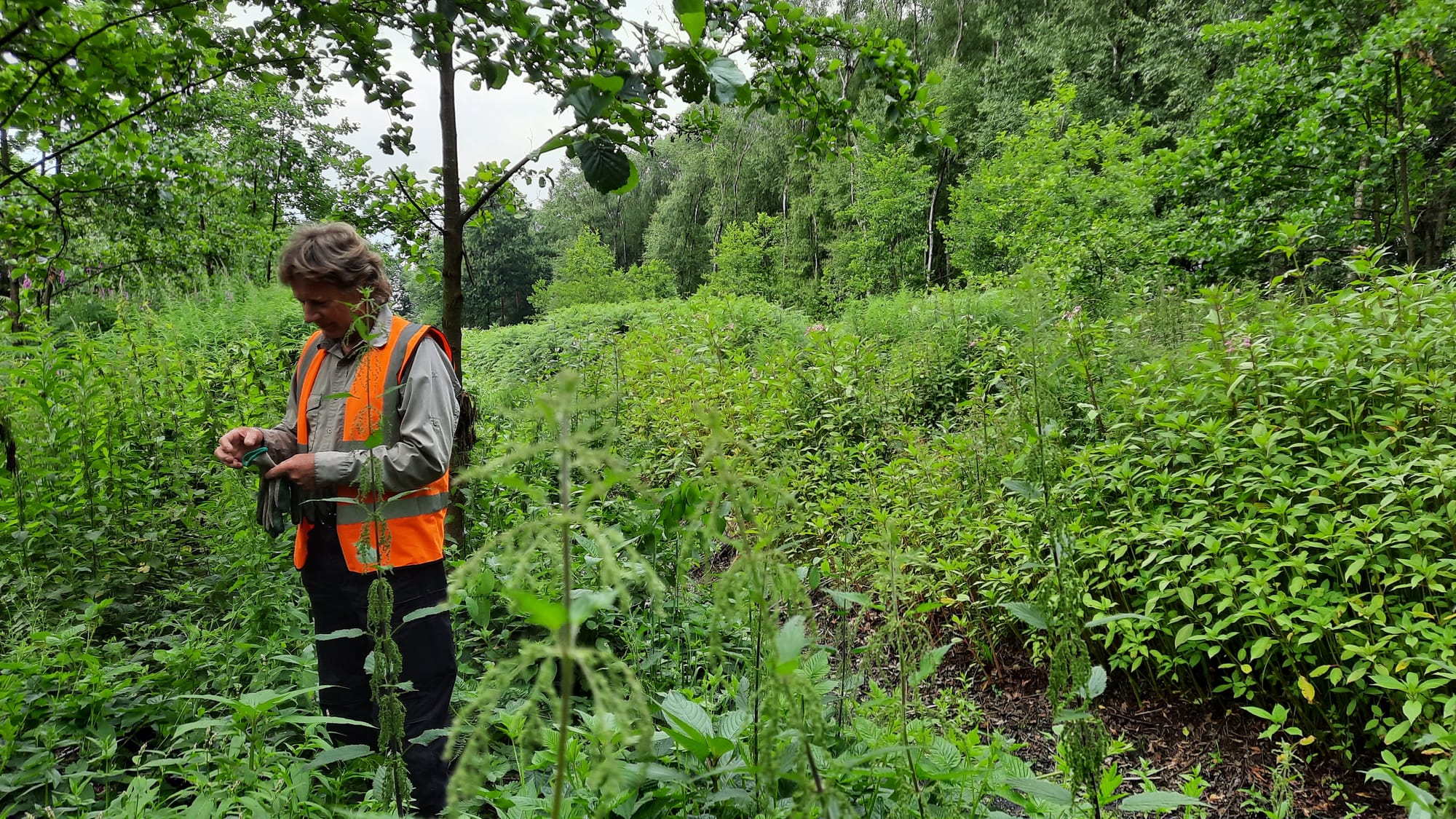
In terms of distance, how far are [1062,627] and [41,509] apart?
11.7 ft

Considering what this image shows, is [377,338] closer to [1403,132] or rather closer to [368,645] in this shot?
[368,645]

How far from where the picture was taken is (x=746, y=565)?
785 millimetres

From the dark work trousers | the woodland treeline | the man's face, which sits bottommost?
the dark work trousers

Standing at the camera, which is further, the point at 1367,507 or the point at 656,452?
the point at 656,452

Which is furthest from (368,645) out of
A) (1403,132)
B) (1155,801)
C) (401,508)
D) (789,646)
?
(1403,132)

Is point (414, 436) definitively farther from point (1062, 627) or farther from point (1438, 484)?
point (1438, 484)

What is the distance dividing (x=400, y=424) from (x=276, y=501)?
0.44 metres

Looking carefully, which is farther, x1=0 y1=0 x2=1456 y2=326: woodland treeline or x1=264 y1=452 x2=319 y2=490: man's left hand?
x1=0 y1=0 x2=1456 y2=326: woodland treeline

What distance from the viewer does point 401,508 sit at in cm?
200

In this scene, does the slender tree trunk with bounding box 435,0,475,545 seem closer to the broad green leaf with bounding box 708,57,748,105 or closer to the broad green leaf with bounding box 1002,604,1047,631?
the broad green leaf with bounding box 708,57,748,105

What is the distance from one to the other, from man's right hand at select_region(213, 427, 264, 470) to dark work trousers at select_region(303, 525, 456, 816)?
0.33 metres

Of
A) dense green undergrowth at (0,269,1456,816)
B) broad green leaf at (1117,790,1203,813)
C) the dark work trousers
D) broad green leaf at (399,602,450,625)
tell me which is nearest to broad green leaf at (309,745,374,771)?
dense green undergrowth at (0,269,1456,816)

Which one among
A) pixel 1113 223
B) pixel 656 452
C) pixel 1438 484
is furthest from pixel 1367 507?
pixel 1113 223

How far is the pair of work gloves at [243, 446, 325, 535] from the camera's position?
200 centimetres
